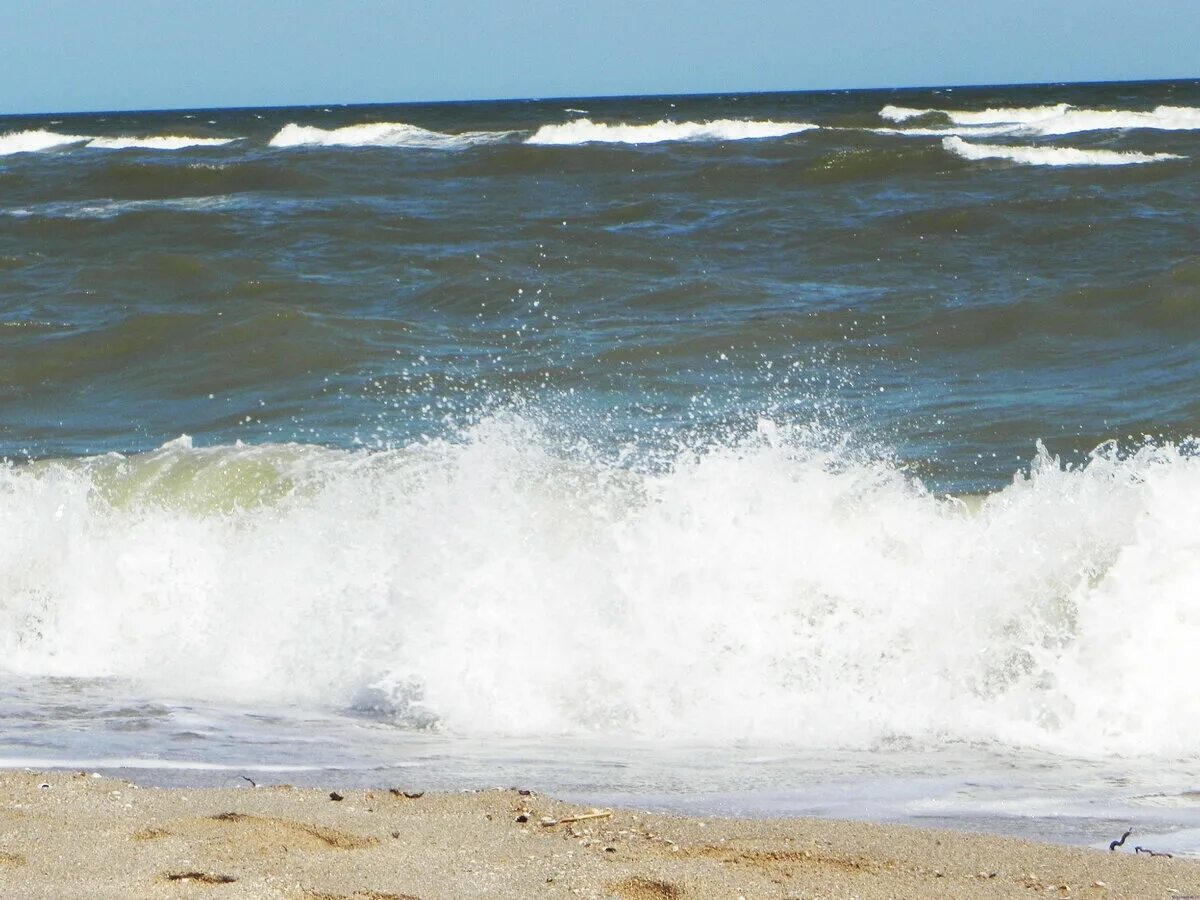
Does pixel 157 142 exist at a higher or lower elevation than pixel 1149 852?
higher

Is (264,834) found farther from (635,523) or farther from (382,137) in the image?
(382,137)

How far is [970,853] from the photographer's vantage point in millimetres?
2943

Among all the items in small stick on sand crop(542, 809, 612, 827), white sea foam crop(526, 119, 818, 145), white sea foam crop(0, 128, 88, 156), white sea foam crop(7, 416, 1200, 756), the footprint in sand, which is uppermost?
white sea foam crop(0, 128, 88, 156)

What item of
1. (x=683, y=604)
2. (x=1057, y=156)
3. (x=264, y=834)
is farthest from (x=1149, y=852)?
(x=1057, y=156)

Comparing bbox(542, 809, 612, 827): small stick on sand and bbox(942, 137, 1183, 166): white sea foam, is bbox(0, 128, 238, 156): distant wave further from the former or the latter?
bbox(542, 809, 612, 827): small stick on sand

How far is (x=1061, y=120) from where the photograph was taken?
30797mm

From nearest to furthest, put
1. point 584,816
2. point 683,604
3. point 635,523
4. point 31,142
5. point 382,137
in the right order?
point 584,816 < point 683,604 < point 635,523 < point 382,137 < point 31,142

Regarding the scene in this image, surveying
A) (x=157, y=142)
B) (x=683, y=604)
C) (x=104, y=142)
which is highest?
(x=104, y=142)

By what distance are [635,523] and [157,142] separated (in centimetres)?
3264

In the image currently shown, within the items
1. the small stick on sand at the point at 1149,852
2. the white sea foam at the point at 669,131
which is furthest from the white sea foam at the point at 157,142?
the small stick on sand at the point at 1149,852

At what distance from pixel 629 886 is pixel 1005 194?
1315 cm

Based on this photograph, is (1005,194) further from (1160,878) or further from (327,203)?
(1160,878)

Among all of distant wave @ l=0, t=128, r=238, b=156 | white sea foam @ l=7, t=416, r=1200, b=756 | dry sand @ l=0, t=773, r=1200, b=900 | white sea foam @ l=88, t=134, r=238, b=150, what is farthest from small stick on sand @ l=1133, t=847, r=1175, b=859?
distant wave @ l=0, t=128, r=238, b=156

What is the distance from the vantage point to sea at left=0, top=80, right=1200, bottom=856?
4.04 m
